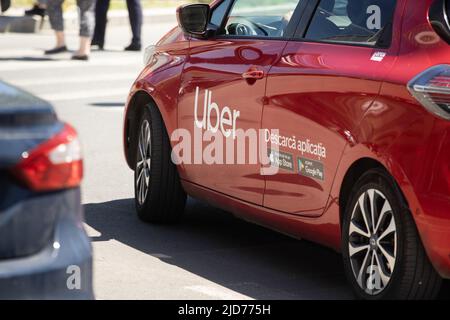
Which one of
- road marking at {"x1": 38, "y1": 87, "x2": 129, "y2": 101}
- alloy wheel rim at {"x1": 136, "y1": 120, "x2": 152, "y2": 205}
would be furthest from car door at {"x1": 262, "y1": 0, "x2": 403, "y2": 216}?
road marking at {"x1": 38, "y1": 87, "x2": 129, "y2": 101}

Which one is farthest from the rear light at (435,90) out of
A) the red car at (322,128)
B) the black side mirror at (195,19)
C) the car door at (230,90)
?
the black side mirror at (195,19)

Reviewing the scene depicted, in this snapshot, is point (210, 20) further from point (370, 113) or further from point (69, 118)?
point (69, 118)

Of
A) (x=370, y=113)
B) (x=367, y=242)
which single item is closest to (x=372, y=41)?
(x=370, y=113)

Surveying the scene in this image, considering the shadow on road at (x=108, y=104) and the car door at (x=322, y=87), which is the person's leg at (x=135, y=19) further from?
the car door at (x=322, y=87)

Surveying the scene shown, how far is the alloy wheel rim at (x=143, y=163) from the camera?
778 cm

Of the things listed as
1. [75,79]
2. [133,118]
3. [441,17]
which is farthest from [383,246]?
[75,79]

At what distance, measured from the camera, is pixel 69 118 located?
1259 centimetres

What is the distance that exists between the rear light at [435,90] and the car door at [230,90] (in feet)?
4.09

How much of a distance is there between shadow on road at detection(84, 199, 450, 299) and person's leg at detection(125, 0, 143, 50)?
9.53 meters

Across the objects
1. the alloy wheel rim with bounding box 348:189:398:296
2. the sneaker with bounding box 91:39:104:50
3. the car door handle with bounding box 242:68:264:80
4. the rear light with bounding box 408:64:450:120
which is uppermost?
the rear light with bounding box 408:64:450:120

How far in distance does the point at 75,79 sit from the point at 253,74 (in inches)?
358

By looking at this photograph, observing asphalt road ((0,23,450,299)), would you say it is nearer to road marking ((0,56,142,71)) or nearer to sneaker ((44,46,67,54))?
road marking ((0,56,142,71))

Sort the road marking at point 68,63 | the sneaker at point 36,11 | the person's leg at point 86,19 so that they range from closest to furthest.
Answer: the road marking at point 68,63 < the person's leg at point 86,19 < the sneaker at point 36,11

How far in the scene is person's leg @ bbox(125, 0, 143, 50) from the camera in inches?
703
